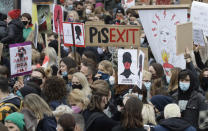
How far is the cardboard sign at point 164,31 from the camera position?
1072 cm

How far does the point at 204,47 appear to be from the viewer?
1127 centimetres

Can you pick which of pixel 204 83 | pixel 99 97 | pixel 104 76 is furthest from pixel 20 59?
pixel 204 83

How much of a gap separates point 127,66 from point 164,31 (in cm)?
183

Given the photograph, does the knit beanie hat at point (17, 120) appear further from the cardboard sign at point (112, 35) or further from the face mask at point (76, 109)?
the cardboard sign at point (112, 35)

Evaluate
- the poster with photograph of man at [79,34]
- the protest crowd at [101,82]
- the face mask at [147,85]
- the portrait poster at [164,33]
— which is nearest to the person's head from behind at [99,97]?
the protest crowd at [101,82]

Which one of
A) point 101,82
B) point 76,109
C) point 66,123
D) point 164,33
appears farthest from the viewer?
point 164,33

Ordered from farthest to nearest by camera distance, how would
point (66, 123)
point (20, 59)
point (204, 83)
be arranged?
1. point (20, 59)
2. point (204, 83)
3. point (66, 123)

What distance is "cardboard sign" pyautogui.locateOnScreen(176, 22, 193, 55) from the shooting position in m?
9.70

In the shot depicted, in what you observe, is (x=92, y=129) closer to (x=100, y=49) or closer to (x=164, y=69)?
(x=164, y=69)

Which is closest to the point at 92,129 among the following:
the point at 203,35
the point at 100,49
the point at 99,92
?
the point at 99,92

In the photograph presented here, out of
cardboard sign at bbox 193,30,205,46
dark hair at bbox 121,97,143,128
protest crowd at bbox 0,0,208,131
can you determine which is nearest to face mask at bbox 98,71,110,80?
protest crowd at bbox 0,0,208,131

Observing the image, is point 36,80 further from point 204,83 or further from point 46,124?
point 204,83

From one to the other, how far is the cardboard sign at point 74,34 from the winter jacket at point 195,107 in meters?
3.40

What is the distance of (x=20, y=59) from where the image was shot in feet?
33.0
